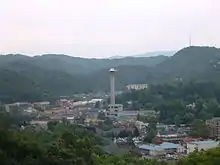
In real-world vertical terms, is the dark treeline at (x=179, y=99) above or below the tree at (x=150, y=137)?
above

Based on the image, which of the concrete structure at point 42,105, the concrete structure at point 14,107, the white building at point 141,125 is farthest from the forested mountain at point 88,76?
the white building at point 141,125

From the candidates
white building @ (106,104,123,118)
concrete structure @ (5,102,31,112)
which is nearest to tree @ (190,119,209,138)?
concrete structure @ (5,102,31,112)

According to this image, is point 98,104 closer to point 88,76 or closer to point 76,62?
point 88,76

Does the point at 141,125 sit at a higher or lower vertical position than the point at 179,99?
lower

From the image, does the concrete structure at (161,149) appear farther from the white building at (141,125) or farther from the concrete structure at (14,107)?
the concrete structure at (14,107)

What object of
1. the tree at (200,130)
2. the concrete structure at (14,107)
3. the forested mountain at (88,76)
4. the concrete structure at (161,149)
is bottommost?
the concrete structure at (161,149)

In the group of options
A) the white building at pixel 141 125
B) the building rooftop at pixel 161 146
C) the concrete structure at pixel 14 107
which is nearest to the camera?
the building rooftop at pixel 161 146

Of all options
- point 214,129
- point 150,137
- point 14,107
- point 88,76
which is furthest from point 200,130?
point 88,76

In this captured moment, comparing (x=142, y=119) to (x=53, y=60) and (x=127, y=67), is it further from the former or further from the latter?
(x=53, y=60)

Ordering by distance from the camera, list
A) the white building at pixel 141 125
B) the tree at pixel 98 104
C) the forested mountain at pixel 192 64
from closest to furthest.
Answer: the white building at pixel 141 125 → the tree at pixel 98 104 → the forested mountain at pixel 192 64

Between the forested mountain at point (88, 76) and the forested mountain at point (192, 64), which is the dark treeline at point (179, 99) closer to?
the forested mountain at point (88, 76)

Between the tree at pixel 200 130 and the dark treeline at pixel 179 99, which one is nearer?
the tree at pixel 200 130
